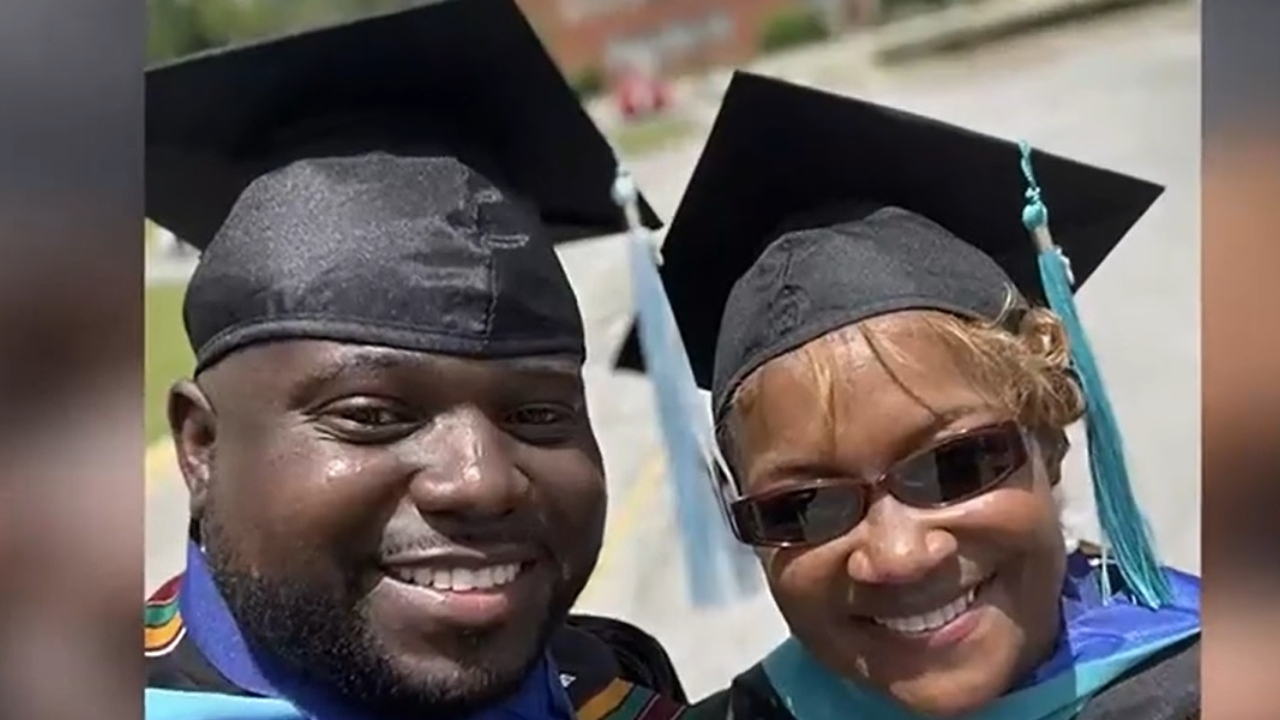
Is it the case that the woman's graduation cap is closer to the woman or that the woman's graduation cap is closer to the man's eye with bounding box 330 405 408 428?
the woman

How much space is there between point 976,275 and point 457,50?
1.17 ft

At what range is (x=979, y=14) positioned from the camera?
1.21 metres

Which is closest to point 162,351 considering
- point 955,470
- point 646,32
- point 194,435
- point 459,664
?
point 194,435

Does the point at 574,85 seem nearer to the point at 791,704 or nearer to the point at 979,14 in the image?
the point at 979,14

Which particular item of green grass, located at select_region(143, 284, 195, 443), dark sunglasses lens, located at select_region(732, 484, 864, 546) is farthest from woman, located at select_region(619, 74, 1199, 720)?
green grass, located at select_region(143, 284, 195, 443)

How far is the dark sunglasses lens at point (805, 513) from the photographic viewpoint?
3.48ft

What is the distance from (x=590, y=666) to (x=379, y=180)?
0.38 metres

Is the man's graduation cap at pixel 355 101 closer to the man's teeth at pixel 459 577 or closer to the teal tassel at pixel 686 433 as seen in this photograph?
the teal tassel at pixel 686 433

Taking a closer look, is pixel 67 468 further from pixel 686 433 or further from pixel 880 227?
pixel 880 227

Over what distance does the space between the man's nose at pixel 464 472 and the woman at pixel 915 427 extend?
17cm

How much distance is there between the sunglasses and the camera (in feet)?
3.45

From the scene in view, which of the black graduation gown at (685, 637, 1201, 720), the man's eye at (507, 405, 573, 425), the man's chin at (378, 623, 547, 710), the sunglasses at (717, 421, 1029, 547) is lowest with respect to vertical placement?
the black graduation gown at (685, 637, 1201, 720)

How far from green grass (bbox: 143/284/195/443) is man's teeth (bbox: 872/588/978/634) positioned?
0.48 metres

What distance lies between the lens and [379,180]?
1.05 metres
